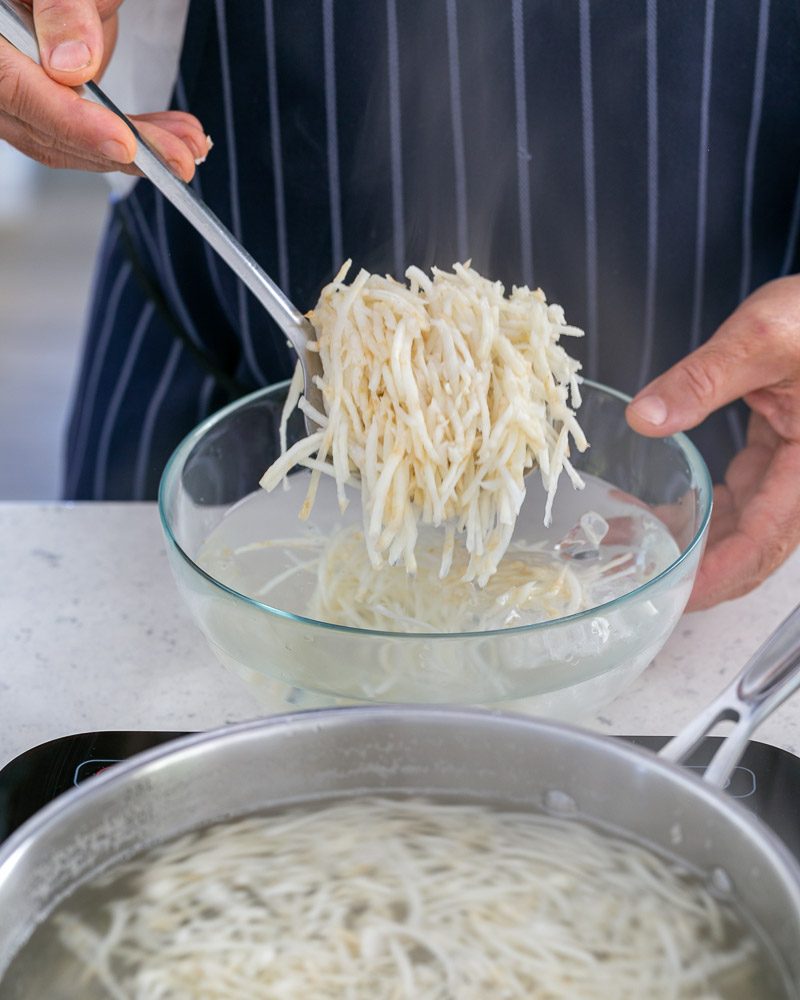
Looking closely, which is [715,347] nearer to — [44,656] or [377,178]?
[377,178]

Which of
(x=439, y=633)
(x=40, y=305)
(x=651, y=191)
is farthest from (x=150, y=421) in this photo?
(x=40, y=305)

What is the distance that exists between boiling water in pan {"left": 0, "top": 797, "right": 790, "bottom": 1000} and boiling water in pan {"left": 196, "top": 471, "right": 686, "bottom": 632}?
0.81ft

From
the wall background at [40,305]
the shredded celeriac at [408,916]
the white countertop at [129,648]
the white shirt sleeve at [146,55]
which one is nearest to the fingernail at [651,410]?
the white countertop at [129,648]

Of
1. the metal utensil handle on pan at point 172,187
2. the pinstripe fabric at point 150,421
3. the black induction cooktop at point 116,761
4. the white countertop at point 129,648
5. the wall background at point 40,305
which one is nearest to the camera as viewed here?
the black induction cooktop at point 116,761

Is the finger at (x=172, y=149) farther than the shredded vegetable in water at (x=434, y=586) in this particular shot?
Yes

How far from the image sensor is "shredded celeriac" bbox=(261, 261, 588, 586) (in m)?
1.05

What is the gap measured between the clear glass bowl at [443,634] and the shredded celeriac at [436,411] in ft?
0.39

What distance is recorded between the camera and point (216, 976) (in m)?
0.70

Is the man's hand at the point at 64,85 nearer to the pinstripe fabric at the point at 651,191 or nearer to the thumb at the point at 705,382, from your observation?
the thumb at the point at 705,382

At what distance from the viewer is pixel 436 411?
106 centimetres

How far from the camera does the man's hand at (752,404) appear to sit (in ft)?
3.84

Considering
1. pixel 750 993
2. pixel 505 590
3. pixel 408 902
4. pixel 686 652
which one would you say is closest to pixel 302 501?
pixel 505 590

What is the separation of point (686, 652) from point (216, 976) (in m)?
0.67

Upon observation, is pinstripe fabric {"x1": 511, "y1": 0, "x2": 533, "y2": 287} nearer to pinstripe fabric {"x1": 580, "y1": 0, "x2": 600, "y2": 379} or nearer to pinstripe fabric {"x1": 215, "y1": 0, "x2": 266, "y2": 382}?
pinstripe fabric {"x1": 580, "y1": 0, "x2": 600, "y2": 379}
